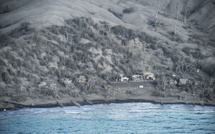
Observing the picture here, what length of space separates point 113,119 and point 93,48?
24.1ft

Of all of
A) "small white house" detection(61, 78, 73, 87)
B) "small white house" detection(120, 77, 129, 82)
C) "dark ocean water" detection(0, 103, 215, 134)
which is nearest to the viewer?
"dark ocean water" detection(0, 103, 215, 134)

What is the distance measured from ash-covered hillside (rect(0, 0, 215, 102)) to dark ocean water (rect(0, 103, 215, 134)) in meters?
1.50

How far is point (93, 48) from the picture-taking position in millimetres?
25594

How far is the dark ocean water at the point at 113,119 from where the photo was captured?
19.0 m

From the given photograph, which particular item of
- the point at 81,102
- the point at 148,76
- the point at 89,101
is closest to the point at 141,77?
the point at 148,76

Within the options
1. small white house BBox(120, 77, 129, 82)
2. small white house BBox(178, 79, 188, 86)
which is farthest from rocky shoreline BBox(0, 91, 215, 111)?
small white house BBox(120, 77, 129, 82)

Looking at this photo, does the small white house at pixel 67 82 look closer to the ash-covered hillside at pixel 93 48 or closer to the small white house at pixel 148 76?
the ash-covered hillside at pixel 93 48

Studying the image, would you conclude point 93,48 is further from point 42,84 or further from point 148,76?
point 42,84

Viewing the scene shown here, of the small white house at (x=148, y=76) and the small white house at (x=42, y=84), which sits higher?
the small white house at (x=148, y=76)

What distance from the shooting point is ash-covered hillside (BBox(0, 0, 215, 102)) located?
22.8m

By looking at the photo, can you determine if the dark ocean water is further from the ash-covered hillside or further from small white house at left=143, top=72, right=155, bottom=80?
small white house at left=143, top=72, right=155, bottom=80

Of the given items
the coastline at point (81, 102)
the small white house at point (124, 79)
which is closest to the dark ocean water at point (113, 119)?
the coastline at point (81, 102)

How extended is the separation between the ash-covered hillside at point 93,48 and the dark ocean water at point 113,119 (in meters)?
1.50

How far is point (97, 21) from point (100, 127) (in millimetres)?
11357
